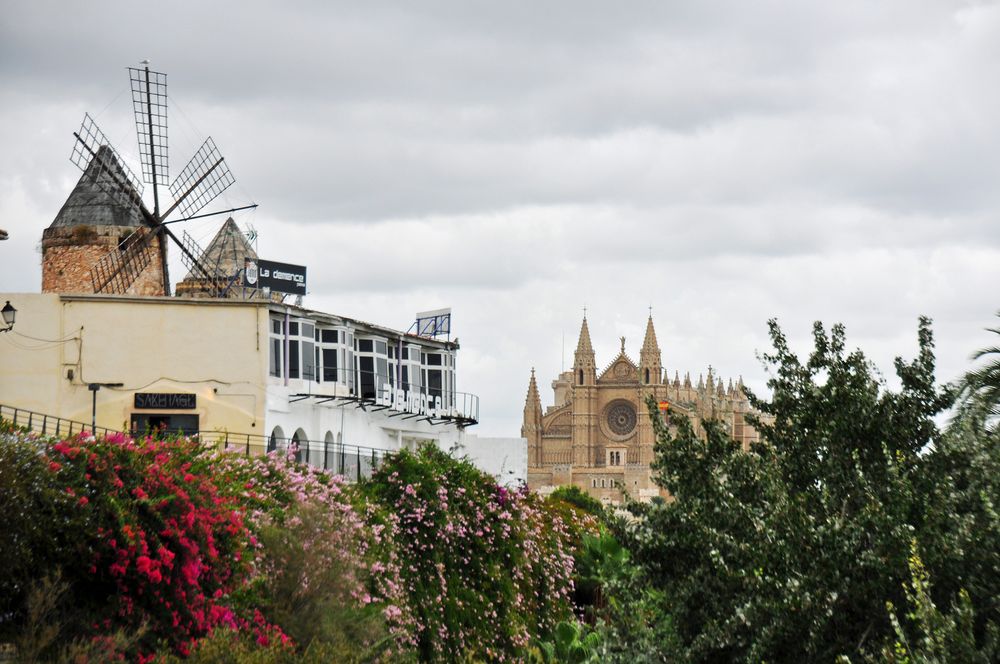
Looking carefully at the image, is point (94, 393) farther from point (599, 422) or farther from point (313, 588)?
point (599, 422)

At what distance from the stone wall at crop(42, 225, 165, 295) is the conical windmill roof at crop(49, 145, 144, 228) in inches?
10.5

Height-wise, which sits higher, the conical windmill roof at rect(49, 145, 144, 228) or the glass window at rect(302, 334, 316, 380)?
the conical windmill roof at rect(49, 145, 144, 228)

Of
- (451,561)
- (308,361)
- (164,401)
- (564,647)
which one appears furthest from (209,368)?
(564,647)

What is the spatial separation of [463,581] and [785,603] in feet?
52.0

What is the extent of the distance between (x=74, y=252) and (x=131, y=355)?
16486 mm

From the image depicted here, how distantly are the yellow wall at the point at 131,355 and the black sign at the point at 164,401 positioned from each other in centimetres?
15

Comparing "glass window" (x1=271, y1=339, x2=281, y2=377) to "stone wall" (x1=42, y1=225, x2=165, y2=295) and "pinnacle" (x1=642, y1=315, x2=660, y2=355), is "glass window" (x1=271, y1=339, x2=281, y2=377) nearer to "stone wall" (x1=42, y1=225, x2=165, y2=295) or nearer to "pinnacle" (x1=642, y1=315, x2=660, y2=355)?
"stone wall" (x1=42, y1=225, x2=165, y2=295)

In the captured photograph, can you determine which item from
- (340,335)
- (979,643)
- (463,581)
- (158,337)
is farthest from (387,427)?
(979,643)

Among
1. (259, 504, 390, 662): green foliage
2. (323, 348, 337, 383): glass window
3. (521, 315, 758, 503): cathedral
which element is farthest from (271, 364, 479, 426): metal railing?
(521, 315, 758, 503): cathedral

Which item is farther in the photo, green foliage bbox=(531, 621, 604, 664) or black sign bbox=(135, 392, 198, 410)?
black sign bbox=(135, 392, 198, 410)

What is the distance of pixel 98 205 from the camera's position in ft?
173

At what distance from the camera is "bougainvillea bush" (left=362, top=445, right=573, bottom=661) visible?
1140 inches

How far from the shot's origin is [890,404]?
63.1ft

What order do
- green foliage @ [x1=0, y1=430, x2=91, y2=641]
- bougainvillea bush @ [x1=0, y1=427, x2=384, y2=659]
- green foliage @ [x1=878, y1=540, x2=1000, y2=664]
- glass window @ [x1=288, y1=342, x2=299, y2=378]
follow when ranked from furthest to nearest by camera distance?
glass window @ [x1=288, y1=342, x2=299, y2=378], bougainvillea bush @ [x1=0, y1=427, x2=384, y2=659], green foliage @ [x1=0, y1=430, x2=91, y2=641], green foliage @ [x1=878, y1=540, x2=1000, y2=664]
